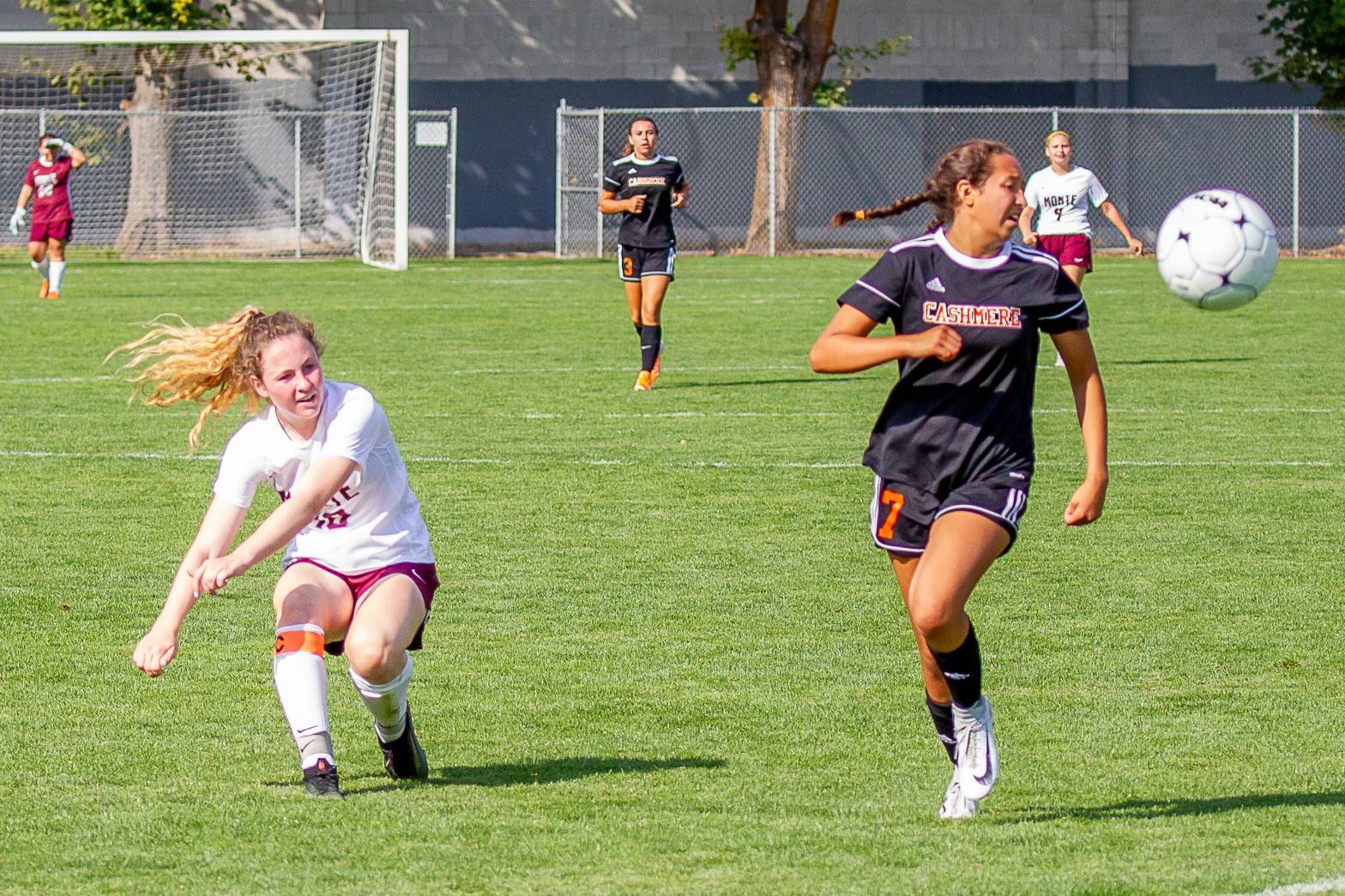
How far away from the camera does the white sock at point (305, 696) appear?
503 cm

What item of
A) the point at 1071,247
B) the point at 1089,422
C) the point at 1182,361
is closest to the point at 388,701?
the point at 1089,422

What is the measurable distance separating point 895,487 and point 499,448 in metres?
7.11

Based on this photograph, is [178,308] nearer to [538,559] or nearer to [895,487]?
[538,559]

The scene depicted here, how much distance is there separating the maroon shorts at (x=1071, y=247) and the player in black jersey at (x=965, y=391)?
39.1 ft

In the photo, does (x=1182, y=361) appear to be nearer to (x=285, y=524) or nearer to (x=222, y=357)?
(x=222, y=357)

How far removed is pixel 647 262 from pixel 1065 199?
3.85m

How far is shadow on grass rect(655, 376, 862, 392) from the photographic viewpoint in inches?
603

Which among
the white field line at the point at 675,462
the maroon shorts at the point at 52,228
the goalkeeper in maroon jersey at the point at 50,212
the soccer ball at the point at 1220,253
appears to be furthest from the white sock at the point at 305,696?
the maroon shorts at the point at 52,228

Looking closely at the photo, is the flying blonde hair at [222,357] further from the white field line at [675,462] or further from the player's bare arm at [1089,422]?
the white field line at [675,462]

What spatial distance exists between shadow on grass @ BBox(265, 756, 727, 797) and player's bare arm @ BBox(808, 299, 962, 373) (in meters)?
1.20

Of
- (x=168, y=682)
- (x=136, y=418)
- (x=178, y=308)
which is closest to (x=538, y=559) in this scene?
(x=168, y=682)

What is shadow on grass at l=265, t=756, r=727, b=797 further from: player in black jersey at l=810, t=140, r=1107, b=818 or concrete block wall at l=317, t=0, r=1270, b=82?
concrete block wall at l=317, t=0, r=1270, b=82

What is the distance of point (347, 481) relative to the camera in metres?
5.16

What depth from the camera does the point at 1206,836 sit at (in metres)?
4.76
